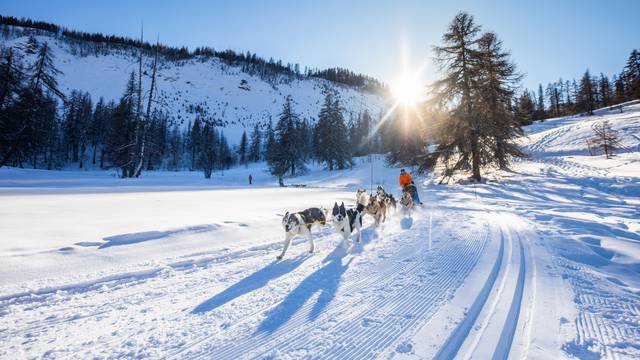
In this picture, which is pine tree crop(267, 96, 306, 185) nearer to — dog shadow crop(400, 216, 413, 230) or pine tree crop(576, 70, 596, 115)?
dog shadow crop(400, 216, 413, 230)

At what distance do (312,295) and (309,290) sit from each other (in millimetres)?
191

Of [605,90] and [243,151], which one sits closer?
[605,90]

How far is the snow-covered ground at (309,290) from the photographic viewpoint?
9.45ft

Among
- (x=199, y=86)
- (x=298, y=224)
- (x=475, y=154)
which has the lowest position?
(x=298, y=224)

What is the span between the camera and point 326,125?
50969mm

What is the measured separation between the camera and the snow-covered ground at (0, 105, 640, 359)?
9.45ft

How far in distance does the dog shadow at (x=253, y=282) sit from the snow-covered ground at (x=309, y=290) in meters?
0.03

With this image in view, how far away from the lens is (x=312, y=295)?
415 centimetres

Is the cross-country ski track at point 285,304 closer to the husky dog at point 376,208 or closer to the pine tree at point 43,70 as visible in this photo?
the husky dog at point 376,208

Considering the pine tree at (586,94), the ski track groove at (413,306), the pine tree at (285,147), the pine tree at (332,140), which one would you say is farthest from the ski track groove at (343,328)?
the pine tree at (586,94)

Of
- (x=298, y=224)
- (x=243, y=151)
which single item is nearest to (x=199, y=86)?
(x=243, y=151)

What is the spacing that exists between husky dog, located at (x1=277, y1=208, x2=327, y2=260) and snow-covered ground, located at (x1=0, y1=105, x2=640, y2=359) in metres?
0.39

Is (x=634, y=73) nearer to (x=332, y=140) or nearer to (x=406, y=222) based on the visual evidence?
(x=332, y=140)

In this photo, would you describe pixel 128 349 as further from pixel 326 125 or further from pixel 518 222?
pixel 326 125
